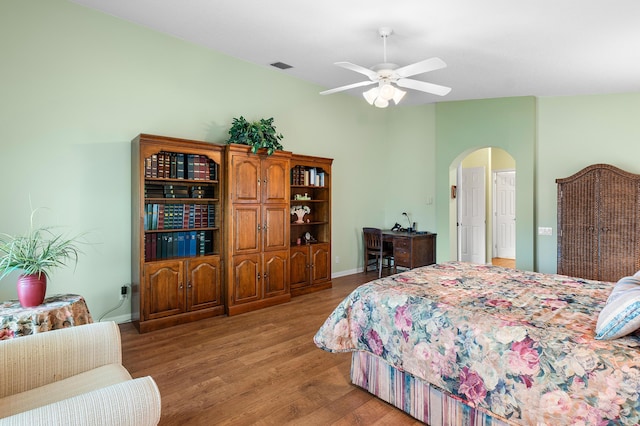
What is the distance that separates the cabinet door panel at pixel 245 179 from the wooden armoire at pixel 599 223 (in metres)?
4.35

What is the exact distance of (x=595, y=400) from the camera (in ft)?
4.65

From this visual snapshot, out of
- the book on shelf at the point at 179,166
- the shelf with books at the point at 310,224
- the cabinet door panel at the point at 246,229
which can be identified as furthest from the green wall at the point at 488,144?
the book on shelf at the point at 179,166

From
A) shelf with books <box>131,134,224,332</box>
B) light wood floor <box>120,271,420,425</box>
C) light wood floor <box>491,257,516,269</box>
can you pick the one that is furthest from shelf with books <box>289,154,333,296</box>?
light wood floor <box>491,257,516,269</box>

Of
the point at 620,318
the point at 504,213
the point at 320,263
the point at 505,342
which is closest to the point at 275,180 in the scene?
the point at 320,263

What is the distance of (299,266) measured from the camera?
16.2 ft

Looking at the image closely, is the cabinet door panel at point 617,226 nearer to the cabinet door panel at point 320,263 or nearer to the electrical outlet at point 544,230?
the electrical outlet at point 544,230

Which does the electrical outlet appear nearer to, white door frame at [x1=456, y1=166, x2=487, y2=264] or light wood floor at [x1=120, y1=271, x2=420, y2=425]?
white door frame at [x1=456, y1=166, x2=487, y2=264]

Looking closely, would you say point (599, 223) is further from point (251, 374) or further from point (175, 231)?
point (175, 231)

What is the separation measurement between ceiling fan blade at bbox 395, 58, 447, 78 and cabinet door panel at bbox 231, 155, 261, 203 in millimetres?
1984

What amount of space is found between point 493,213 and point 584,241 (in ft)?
11.9

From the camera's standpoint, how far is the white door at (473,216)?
713 cm

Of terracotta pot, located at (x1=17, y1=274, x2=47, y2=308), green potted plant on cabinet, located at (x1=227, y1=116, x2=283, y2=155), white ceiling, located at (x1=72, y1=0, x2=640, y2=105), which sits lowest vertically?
terracotta pot, located at (x1=17, y1=274, x2=47, y2=308)

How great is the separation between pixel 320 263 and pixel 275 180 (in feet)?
4.98

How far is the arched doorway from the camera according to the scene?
691 cm
